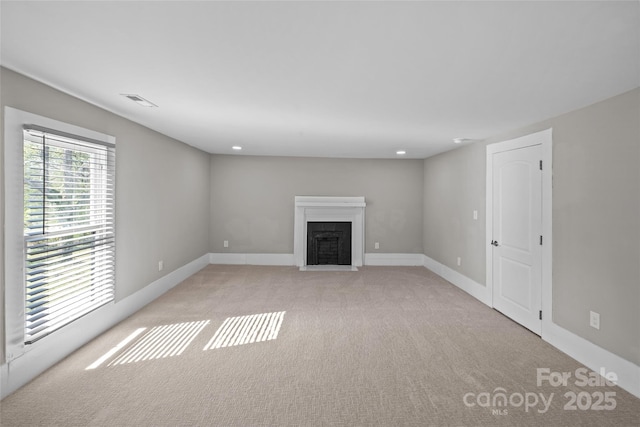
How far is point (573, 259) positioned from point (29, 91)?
4715 millimetres

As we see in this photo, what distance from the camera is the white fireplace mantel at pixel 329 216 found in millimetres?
7094

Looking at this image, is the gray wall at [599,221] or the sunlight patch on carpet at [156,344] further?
the sunlight patch on carpet at [156,344]

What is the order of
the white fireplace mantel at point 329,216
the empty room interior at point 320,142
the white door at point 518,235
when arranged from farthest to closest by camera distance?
the white fireplace mantel at point 329,216
the white door at point 518,235
the empty room interior at point 320,142

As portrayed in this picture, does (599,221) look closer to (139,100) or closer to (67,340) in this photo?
(139,100)

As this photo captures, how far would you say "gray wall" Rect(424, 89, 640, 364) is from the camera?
8.52 ft

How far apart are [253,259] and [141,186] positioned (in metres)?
3.25

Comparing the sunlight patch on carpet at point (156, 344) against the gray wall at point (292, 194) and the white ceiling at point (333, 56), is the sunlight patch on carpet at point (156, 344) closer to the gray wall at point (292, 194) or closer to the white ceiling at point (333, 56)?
the white ceiling at point (333, 56)

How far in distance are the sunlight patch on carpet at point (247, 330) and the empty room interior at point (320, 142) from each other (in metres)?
0.03


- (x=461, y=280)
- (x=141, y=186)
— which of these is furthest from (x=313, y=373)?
(x=461, y=280)

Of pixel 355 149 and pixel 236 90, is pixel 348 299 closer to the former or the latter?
pixel 355 149

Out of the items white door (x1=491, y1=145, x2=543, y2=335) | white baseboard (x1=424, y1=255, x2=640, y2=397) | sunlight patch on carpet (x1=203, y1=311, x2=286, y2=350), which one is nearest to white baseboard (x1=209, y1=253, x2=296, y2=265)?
sunlight patch on carpet (x1=203, y1=311, x2=286, y2=350)

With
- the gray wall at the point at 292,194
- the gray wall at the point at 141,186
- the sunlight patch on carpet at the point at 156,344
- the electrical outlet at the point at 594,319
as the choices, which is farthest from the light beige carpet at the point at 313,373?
the gray wall at the point at 292,194

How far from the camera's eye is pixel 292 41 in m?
1.85

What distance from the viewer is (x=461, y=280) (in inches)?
215
